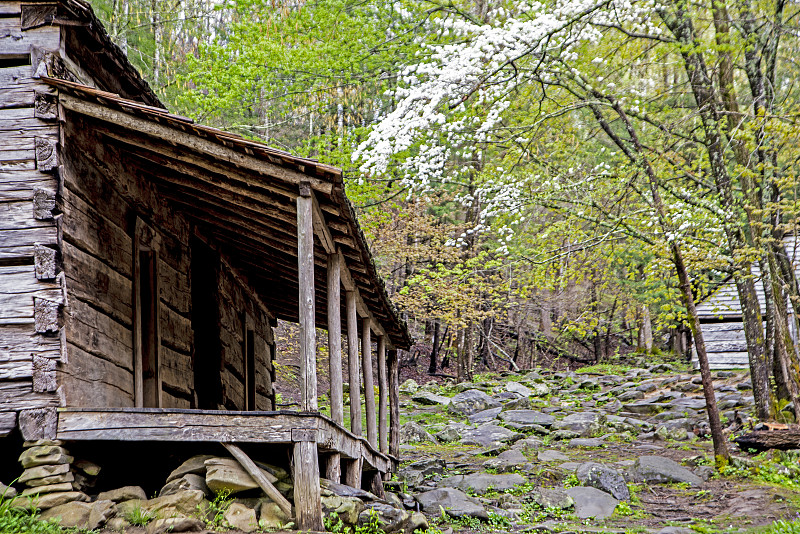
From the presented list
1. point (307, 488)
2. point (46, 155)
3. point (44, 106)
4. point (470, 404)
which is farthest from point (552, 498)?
point (470, 404)

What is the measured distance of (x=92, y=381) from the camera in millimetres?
7297

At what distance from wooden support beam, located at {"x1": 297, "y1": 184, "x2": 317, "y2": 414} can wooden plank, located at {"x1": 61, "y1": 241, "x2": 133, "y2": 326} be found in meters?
2.23

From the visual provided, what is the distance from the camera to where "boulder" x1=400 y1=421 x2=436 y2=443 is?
59.8 feet

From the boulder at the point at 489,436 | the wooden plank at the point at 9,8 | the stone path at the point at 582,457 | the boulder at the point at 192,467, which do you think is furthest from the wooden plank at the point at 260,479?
the boulder at the point at 489,436

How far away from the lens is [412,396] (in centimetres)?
2408

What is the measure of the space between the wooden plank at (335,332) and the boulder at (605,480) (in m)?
5.36

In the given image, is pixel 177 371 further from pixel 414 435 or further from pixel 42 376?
pixel 414 435

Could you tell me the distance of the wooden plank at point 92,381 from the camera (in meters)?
6.82

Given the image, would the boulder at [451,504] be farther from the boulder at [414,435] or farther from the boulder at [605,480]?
the boulder at [414,435]

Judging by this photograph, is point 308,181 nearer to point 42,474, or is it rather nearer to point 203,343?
point 42,474

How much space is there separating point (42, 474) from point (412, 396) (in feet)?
60.0

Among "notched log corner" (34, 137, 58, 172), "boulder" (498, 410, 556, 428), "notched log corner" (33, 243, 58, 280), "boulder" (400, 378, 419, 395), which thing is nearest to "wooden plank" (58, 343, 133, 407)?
"notched log corner" (33, 243, 58, 280)

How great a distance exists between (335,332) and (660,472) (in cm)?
776

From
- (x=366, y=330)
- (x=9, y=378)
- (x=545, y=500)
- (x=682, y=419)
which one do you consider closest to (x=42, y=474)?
(x=9, y=378)
